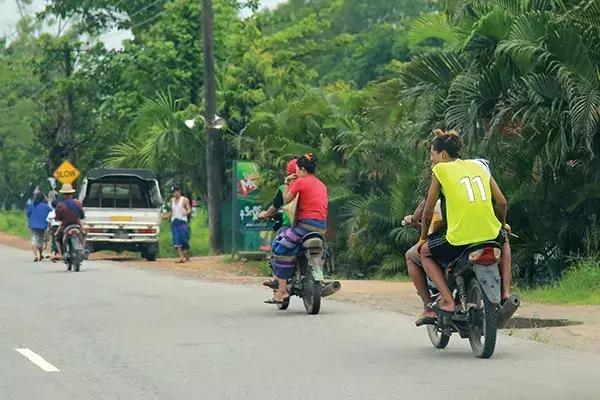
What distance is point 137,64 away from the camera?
145 ft

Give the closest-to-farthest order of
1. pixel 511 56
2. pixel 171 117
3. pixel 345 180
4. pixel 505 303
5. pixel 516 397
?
pixel 516 397, pixel 505 303, pixel 511 56, pixel 345 180, pixel 171 117

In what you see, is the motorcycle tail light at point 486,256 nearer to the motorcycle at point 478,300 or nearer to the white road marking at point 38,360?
the motorcycle at point 478,300

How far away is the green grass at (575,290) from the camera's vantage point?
17.2 m

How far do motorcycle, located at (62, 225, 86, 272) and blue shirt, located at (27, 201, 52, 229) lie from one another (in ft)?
20.6

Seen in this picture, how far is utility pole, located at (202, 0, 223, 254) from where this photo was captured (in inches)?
1340

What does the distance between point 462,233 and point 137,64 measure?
33989 millimetres

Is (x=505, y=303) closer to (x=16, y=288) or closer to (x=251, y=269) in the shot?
(x=16, y=288)

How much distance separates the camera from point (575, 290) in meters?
17.7

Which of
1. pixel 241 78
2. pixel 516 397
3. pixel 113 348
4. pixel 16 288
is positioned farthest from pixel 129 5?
pixel 516 397

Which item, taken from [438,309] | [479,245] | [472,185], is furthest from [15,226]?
[479,245]

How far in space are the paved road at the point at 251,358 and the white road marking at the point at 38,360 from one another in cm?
7

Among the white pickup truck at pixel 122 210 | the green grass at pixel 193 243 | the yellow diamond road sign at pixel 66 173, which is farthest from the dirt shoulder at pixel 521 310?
Answer: the yellow diamond road sign at pixel 66 173

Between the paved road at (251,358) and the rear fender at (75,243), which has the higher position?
the rear fender at (75,243)

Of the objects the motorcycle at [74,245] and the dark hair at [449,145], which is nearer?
the dark hair at [449,145]
